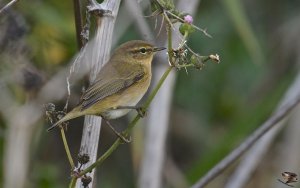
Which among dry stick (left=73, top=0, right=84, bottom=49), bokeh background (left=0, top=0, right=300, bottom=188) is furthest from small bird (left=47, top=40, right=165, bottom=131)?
bokeh background (left=0, top=0, right=300, bottom=188)

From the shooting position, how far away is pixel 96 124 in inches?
89.5

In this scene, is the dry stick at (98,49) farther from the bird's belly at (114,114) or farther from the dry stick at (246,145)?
the dry stick at (246,145)

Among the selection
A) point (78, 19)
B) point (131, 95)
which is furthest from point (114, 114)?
point (78, 19)

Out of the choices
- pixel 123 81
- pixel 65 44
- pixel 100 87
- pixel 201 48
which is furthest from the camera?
pixel 201 48

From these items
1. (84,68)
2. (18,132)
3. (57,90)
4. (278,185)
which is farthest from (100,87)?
(278,185)

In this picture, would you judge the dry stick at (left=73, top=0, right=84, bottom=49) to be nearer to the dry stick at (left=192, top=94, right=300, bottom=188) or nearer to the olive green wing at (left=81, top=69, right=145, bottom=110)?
the olive green wing at (left=81, top=69, right=145, bottom=110)

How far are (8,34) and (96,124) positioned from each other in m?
0.38

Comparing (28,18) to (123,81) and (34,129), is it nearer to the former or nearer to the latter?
(34,129)

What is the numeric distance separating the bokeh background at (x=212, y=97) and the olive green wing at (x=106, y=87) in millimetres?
871

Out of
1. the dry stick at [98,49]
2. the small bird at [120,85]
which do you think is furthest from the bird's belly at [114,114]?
the dry stick at [98,49]

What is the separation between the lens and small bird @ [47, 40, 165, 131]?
2.44 metres

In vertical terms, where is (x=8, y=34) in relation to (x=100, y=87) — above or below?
above

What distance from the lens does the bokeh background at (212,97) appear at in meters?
3.83

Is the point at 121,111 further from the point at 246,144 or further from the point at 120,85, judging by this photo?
the point at 246,144
